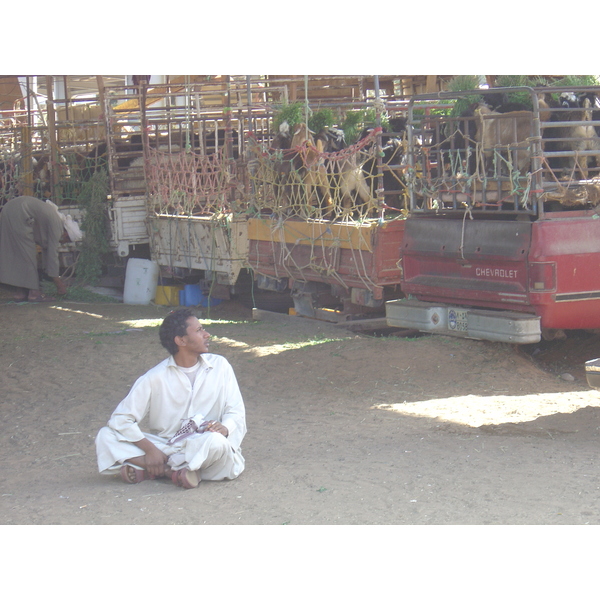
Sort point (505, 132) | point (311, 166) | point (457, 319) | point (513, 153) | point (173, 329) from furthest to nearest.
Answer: point (311, 166), point (457, 319), point (505, 132), point (513, 153), point (173, 329)

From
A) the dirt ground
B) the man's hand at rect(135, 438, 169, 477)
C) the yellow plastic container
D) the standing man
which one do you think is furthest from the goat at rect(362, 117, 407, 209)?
the standing man

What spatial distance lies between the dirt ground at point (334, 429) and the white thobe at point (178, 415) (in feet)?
0.55

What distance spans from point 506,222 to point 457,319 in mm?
976

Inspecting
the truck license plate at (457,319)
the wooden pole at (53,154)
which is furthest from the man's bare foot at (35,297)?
the truck license plate at (457,319)

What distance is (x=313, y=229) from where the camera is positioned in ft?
30.8

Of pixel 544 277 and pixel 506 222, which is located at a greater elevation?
pixel 506 222

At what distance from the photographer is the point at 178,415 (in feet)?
15.7

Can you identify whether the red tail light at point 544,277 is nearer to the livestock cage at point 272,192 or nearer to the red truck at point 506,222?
the red truck at point 506,222

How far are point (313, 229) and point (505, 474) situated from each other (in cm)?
512

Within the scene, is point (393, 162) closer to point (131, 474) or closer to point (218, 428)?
point (218, 428)

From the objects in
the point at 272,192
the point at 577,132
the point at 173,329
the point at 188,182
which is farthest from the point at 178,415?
the point at 188,182

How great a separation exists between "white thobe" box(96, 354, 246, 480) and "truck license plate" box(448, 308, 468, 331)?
2.97 metres

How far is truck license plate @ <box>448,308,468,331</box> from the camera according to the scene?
282 inches

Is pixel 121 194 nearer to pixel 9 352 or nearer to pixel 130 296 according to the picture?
pixel 130 296
